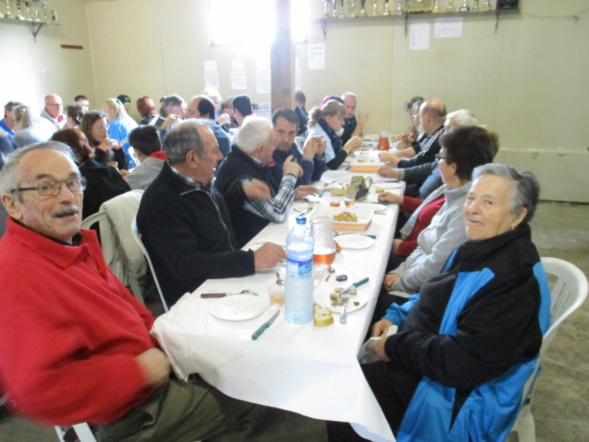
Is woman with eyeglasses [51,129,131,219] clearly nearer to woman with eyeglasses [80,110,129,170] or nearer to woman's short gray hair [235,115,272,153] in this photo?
woman's short gray hair [235,115,272,153]

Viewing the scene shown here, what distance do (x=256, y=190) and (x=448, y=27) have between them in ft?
15.3

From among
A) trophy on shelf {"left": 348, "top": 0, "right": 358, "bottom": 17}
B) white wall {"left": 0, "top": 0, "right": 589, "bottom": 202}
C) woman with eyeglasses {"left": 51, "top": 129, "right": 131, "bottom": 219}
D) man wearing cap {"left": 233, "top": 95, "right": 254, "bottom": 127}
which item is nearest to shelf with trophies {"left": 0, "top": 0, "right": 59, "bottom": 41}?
white wall {"left": 0, "top": 0, "right": 589, "bottom": 202}

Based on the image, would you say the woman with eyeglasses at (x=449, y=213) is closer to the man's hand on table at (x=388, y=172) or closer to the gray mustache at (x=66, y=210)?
the gray mustache at (x=66, y=210)

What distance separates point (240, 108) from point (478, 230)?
162 inches

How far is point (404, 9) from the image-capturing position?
561 cm

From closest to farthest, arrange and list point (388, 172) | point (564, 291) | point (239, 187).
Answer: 1. point (564, 291)
2. point (239, 187)
3. point (388, 172)

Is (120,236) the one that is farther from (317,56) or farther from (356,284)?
(317,56)

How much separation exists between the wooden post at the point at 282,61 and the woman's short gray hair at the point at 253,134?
4.48ft

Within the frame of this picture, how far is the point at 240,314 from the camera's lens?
4.46 feet

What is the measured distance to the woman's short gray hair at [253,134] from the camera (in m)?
2.32

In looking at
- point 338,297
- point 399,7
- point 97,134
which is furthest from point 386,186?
point 399,7

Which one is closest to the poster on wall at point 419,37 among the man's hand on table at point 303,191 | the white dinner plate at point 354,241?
the man's hand on table at point 303,191

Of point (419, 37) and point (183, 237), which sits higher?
point (419, 37)

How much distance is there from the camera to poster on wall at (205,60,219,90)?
6.65 m
